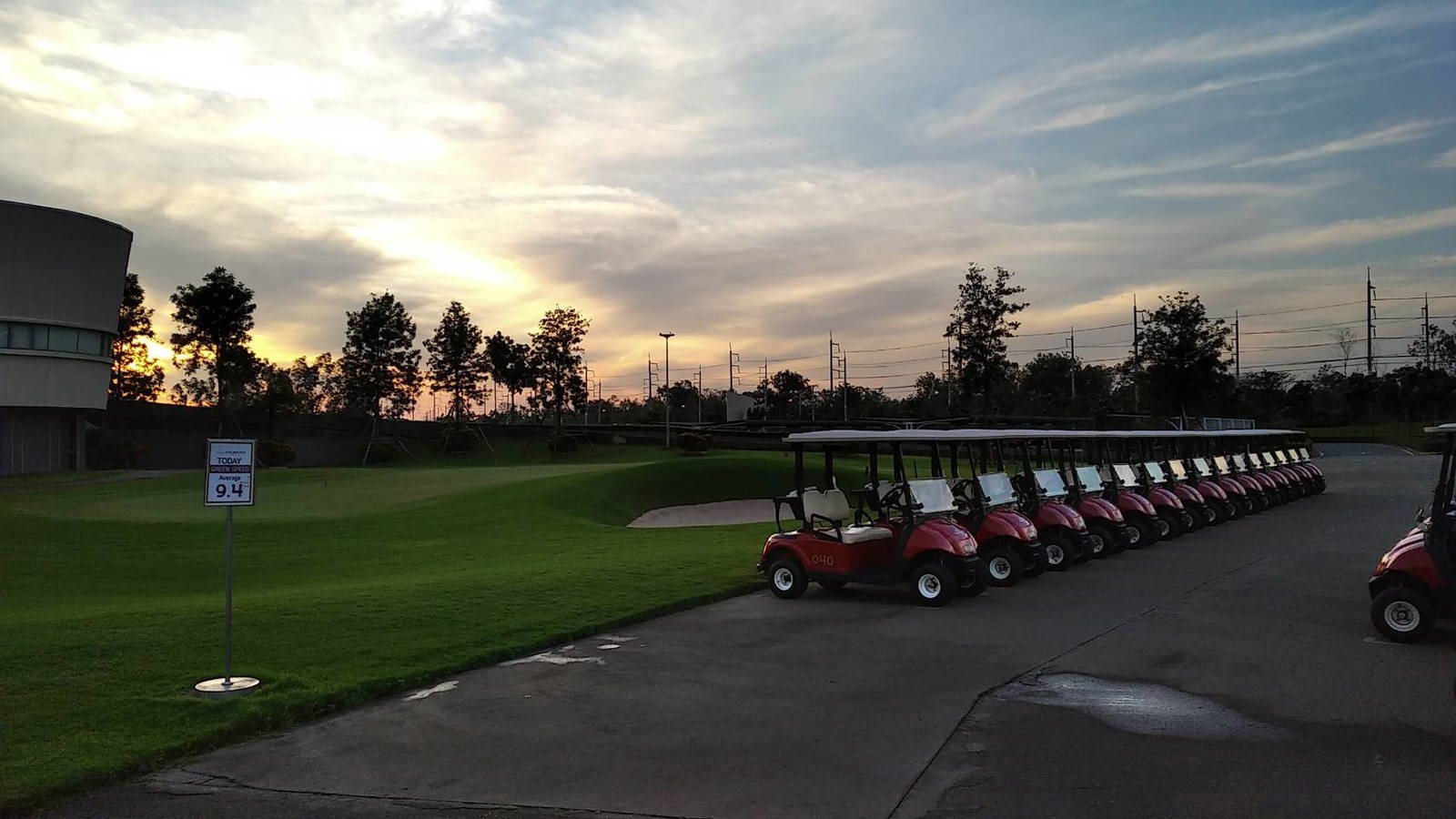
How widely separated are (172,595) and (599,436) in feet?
164

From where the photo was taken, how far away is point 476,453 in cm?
6075

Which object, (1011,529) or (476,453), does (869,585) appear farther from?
(476,453)

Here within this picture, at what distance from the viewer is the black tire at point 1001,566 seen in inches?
494

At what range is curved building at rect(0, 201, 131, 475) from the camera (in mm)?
40656

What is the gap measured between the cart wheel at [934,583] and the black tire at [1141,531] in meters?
6.85

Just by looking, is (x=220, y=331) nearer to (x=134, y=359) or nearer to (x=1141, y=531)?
(x=134, y=359)

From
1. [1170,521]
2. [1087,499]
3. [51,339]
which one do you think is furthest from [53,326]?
[1170,521]

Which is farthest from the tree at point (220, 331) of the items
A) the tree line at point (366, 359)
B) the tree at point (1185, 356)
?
the tree at point (1185, 356)

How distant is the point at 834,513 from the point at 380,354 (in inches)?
2291

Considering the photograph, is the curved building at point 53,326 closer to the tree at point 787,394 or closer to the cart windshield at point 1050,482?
the cart windshield at point 1050,482

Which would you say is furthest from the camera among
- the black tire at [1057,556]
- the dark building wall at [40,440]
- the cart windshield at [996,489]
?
the dark building wall at [40,440]

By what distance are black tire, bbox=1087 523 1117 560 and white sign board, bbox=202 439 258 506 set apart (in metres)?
12.2

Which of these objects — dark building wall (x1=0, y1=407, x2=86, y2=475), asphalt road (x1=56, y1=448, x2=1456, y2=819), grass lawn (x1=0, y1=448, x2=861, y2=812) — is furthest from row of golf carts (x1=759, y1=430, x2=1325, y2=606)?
dark building wall (x1=0, y1=407, x2=86, y2=475)

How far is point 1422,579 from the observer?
8.73 m
